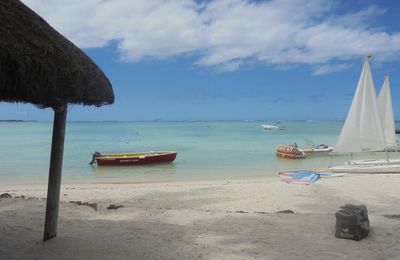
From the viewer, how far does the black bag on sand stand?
5.24 meters

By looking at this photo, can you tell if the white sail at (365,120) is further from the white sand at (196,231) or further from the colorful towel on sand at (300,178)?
the white sand at (196,231)

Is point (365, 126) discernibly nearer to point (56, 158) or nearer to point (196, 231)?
point (196, 231)

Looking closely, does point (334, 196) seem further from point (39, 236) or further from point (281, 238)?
point (39, 236)

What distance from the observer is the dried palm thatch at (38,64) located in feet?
9.28

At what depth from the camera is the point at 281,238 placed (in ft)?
17.8

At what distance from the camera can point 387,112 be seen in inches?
655

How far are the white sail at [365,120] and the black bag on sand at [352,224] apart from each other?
10.2m

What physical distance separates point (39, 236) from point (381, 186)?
372 inches

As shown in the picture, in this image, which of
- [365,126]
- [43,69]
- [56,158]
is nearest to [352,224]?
[56,158]

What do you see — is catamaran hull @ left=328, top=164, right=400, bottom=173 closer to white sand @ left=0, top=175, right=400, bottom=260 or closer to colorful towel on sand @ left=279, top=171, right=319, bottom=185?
colorful towel on sand @ left=279, top=171, right=319, bottom=185

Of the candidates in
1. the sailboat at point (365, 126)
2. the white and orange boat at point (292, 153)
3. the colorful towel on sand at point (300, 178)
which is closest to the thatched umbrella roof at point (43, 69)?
the colorful towel on sand at point (300, 178)

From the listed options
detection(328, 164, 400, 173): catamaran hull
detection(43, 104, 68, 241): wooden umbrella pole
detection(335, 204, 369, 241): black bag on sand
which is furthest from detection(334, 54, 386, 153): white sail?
detection(43, 104, 68, 241): wooden umbrella pole

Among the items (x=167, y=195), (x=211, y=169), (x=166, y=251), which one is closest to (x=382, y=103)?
(x=211, y=169)

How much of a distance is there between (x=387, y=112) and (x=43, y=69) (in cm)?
1651
